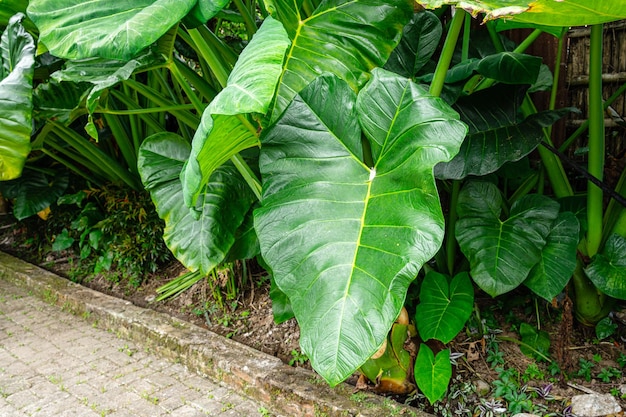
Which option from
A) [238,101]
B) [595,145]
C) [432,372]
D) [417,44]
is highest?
[238,101]

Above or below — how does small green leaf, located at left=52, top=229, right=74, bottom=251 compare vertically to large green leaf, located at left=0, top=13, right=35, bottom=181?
below

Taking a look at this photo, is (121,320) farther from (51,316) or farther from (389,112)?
(389,112)

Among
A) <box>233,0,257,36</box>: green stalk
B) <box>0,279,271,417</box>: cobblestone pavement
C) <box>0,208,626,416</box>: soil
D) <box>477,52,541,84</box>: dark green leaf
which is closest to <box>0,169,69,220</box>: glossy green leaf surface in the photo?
<box>0,279,271,417</box>: cobblestone pavement

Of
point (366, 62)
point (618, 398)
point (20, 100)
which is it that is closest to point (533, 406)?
point (618, 398)

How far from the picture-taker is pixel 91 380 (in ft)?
7.63

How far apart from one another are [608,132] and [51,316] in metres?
3.10

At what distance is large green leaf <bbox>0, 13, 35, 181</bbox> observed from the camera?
1.70m

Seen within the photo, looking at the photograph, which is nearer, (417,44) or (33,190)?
(417,44)

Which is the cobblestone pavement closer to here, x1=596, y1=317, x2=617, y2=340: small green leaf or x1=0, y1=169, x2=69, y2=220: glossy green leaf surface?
x1=0, y1=169, x2=69, y2=220: glossy green leaf surface

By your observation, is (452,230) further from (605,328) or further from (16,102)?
(16,102)

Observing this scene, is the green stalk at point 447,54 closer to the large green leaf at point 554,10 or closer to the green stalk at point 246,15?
the large green leaf at point 554,10

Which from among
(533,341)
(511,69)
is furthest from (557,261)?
(511,69)

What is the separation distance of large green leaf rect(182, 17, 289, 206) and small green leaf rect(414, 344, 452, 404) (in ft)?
3.08

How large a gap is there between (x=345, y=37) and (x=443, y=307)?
36.8 inches
